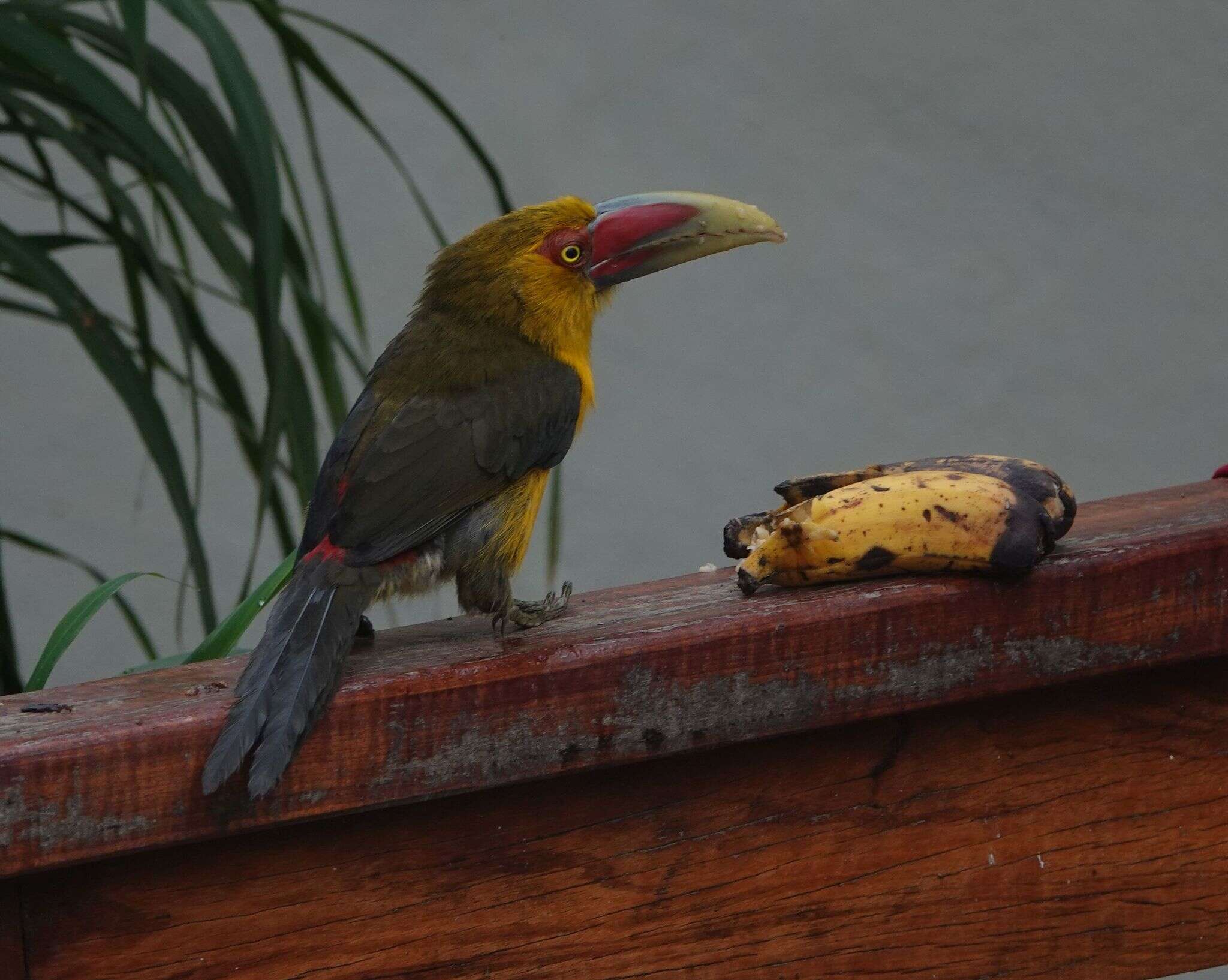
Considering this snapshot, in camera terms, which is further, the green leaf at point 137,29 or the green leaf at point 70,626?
the green leaf at point 137,29

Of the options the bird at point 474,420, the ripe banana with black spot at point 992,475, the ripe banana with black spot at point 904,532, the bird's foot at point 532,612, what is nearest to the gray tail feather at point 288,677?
the bird at point 474,420

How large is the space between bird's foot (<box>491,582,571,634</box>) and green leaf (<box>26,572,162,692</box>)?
306 millimetres

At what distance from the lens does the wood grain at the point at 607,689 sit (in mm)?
884

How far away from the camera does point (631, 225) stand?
150 cm

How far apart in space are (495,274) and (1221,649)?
762mm

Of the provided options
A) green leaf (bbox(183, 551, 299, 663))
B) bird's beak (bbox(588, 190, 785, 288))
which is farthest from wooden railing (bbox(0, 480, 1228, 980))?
bird's beak (bbox(588, 190, 785, 288))

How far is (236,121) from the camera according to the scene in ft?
5.49

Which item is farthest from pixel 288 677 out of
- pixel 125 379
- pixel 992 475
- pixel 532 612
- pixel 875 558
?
pixel 125 379

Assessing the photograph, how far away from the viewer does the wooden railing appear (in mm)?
913

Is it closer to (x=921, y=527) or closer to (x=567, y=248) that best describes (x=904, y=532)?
(x=921, y=527)

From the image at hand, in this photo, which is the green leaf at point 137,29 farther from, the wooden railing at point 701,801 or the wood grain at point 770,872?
the wood grain at point 770,872

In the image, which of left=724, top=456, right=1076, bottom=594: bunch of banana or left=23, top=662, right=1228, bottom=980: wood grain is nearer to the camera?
left=23, top=662, right=1228, bottom=980: wood grain

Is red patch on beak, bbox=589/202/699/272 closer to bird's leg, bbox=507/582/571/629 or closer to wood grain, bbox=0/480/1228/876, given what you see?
Answer: bird's leg, bbox=507/582/571/629

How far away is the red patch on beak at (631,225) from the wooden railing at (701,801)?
0.44 meters
